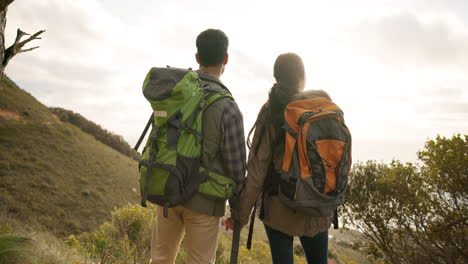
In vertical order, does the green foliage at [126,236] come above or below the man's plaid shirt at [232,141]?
below

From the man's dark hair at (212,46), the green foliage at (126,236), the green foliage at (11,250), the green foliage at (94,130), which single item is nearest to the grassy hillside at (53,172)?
the green foliage at (94,130)

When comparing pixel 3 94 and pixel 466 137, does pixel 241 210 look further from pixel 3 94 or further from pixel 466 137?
pixel 3 94

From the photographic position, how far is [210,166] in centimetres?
189

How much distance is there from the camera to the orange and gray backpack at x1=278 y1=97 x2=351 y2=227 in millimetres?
1836

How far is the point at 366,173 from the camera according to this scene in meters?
4.77

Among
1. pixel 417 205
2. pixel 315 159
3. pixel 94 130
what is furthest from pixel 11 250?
pixel 94 130

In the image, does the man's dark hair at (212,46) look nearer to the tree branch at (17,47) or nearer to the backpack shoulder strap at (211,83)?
the backpack shoulder strap at (211,83)

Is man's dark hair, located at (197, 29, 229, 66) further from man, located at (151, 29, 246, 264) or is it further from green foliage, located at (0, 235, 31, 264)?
green foliage, located at (0, 235, 31, 264)

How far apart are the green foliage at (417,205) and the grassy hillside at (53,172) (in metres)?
11.6

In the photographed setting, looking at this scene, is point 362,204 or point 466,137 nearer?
point 466,137

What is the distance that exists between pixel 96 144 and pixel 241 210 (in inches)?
887

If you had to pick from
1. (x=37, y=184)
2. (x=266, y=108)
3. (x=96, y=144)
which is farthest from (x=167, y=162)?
(x=96, y=144)

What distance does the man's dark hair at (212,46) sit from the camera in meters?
2.04

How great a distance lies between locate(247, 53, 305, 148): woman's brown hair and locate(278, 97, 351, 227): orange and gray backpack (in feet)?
0.38
